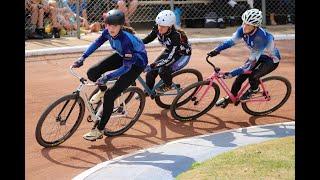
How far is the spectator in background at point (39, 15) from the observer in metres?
15.1

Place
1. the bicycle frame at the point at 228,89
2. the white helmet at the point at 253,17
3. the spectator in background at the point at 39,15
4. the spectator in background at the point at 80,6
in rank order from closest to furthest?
the white helmet at the point at 253,17, the bicycle frame at the point at 228,89, the spectator in background at the point at 39,15, the spectator in background at the point at 80,6

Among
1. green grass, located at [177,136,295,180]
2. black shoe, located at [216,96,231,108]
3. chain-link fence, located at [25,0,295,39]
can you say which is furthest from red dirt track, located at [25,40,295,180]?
chain-link fence, located at [25,0,295,39]

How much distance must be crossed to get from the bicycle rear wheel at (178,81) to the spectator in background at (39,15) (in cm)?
643

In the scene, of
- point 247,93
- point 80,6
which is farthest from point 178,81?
point 80,6

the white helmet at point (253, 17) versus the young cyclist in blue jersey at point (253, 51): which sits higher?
the white helmet at point (253, 17)

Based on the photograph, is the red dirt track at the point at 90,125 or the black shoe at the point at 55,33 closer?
the red dirt track at the point at 90,125

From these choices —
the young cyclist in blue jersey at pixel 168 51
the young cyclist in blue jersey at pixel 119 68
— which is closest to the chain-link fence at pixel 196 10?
the young cyclist in blue jersey at pixel 168 51

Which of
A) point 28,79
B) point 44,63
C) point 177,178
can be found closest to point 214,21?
point 44,63

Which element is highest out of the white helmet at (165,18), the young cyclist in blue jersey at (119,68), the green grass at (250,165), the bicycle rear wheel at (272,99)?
the white helmet at (165,18)

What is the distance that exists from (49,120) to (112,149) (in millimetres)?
980

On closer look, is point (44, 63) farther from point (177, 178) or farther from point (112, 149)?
point (177, 178)

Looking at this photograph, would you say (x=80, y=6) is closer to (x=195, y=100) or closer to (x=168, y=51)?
(x=168, y=51)

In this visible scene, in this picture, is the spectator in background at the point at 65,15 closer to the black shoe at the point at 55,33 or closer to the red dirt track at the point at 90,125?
the black shoe at the point at 55,33

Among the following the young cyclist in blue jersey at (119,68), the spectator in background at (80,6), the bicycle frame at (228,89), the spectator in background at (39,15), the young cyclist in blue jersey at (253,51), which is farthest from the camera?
the spectator in background at (80,6)
